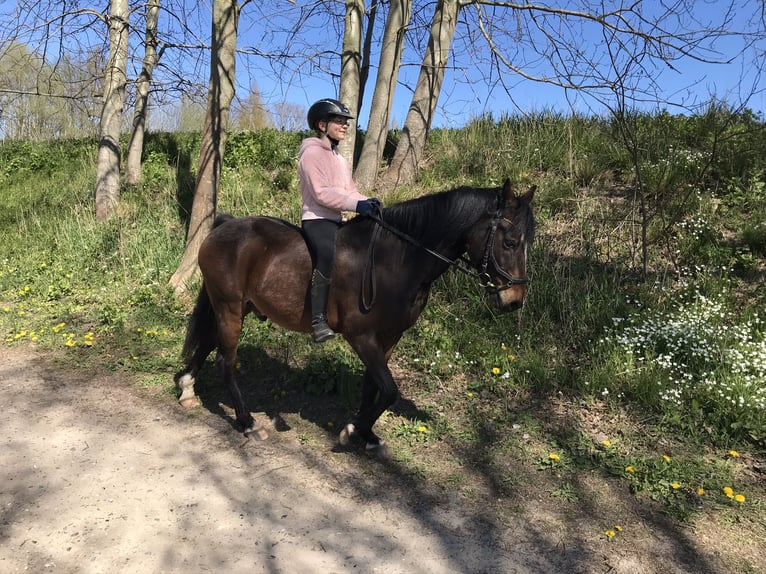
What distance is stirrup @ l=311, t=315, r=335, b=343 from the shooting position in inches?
158

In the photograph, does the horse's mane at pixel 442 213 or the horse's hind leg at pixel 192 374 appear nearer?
the horse's mane at pixel 442 213

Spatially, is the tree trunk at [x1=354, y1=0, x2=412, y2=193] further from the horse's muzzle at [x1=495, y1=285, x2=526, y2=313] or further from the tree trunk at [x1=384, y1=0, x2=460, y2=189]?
the horse's muzzle at [x1=495, y1=285, x2=526, y2=313]

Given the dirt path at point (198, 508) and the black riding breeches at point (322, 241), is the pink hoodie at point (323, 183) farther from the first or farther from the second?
the dirt path at point (198, 508)

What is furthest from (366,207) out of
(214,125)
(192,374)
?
(214,125)

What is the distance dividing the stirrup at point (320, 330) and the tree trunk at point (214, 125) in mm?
4292

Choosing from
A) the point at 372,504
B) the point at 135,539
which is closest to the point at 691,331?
the point at 372,504

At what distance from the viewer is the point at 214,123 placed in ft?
25.2

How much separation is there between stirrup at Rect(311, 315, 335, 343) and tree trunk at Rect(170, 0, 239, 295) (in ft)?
14.1

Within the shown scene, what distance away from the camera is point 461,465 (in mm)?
4082

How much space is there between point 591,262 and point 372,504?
15.8ft

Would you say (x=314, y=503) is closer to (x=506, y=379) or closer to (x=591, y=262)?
(x=506, y=379)

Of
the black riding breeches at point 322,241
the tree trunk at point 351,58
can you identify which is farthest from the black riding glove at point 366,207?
the tree trunk at point 351,58

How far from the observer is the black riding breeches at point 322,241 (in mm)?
3977

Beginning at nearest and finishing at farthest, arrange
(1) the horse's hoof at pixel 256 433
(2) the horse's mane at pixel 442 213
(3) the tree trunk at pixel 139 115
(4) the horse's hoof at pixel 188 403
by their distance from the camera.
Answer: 1. (2) the horse's mane at pixel 442 213
2. (1) the horse's hoof at pixel 256 433
3. (4) the horse's hoof at pixel 188 403
4. (3) the tree trunk at pixel 139 115
